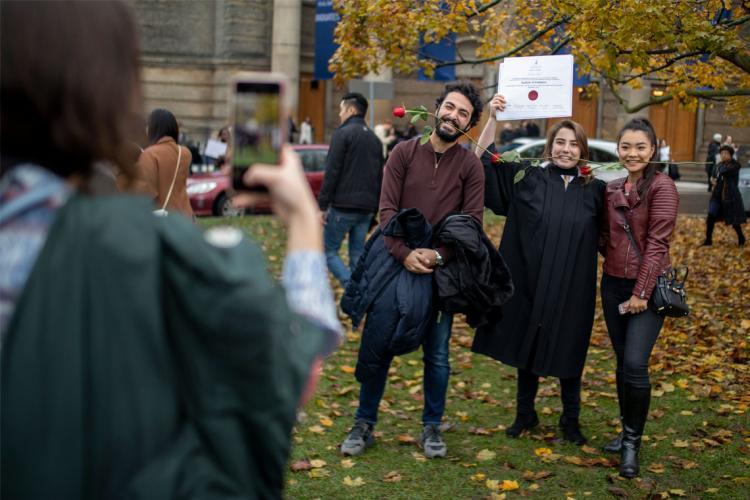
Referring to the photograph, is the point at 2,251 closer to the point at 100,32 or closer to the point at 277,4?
the point at 100,32

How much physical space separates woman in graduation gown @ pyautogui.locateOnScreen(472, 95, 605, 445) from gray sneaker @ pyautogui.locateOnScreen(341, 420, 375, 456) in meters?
0.94

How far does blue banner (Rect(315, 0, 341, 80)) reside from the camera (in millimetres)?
30781

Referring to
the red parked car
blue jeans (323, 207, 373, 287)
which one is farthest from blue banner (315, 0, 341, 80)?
blue jeans (323, 207, 373, 287)

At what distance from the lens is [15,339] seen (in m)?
1.67

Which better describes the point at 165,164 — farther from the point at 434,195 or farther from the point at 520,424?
the point at 520,424

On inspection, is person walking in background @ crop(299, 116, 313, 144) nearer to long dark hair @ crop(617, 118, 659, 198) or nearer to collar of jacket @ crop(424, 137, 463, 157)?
collar of jacket @ crop(424, 137, 463, 157)

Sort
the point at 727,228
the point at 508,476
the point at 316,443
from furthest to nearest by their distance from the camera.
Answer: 1. the point at 727,228
2. the point at 316,443
3. the point at 508,476

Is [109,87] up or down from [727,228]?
up

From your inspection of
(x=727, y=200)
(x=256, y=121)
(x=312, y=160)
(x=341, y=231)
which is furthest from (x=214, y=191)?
(x=256, y=121)

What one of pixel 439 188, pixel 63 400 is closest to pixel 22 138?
pixel 63 400

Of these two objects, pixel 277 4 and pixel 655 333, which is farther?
→ pixel 277 4

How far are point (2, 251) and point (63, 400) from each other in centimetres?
27

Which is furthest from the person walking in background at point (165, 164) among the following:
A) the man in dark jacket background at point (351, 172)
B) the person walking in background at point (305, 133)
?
the person walking in background at point (305, 133)

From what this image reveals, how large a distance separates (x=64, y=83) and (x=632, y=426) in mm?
4945
